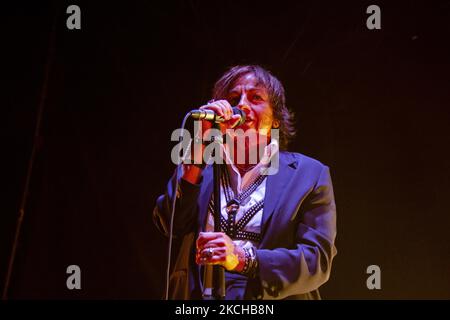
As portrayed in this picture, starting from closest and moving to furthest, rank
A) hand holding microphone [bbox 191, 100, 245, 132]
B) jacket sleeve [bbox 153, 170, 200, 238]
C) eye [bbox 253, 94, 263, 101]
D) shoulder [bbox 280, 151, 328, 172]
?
hand holding microphone [bbox 191, 100, 245, 132], jacket sleeve [bbox 153, 170, 200, 238], shoulder [bbox 280, 151, 328, 172], eye [bbox 253, 94, 263, 101]

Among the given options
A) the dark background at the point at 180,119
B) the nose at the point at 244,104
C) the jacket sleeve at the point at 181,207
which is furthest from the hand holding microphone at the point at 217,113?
the dark background at the point at 180,119

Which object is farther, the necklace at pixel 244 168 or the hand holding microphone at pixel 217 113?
the necklace at pixel 244 168

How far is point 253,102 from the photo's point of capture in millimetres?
2080

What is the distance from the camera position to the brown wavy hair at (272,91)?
215cm

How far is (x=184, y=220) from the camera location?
1879mm

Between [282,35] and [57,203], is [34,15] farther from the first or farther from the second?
[282,35]

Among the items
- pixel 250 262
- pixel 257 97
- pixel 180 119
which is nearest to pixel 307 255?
pixel 250 262

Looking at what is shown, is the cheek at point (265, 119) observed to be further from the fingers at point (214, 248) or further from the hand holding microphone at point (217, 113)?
the fingers at point (214, 248)

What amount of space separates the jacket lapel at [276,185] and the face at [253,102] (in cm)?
17

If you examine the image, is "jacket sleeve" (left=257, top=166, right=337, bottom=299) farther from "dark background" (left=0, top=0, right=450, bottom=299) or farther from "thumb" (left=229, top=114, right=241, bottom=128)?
"thumb" (left=229, top=114, right=241, bottom=128)

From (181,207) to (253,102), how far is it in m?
0.55

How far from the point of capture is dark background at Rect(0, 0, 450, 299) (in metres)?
2.17

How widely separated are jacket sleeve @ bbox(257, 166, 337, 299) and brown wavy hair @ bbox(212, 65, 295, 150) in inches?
11.3

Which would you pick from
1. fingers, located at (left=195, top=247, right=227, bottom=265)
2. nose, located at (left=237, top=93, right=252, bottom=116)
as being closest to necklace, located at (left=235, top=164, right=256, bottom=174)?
nose, located at (left=237, top=93, right=252, bottom=116)
